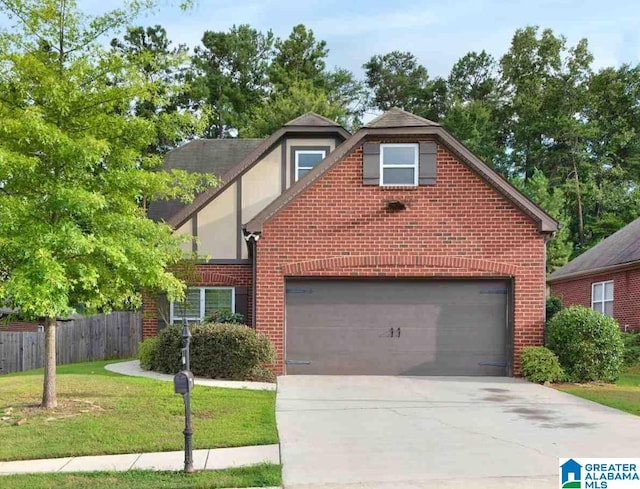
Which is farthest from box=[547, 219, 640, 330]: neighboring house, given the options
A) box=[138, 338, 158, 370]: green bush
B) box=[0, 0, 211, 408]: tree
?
box=[0, 0, 211, 408]: tree

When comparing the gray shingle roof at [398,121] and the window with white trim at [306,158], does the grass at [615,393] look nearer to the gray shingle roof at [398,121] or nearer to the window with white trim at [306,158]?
the gray shingle roof at [398,121]

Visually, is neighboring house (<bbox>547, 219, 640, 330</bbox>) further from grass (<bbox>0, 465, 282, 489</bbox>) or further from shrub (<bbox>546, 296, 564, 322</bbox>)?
grass (<bbox>0, 465, 282, 489</bbox>)

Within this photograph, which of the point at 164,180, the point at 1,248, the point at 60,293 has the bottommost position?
the point at 60,293

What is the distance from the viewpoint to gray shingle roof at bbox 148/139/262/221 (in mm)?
18547

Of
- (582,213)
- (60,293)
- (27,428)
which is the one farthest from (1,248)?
(582,213)

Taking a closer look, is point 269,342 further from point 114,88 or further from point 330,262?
point 114,88

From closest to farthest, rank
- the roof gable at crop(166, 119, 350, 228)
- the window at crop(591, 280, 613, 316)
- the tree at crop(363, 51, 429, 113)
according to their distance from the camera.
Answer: the roof gable at crop(166, 119, 350, 228)
the window at crop(591, 280, 613, 316)
the tree at crop(363, 51, 429, 113)

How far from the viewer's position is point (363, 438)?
732 cm

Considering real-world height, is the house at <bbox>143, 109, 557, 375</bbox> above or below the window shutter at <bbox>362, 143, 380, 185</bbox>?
below

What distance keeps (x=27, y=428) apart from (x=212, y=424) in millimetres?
2452

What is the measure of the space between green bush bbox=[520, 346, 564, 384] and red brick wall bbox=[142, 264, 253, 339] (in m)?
7.12

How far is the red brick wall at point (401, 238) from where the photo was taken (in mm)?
12820

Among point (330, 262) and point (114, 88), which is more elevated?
point (114, 88)

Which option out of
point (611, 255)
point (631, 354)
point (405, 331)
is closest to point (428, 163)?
point (405, 331)
